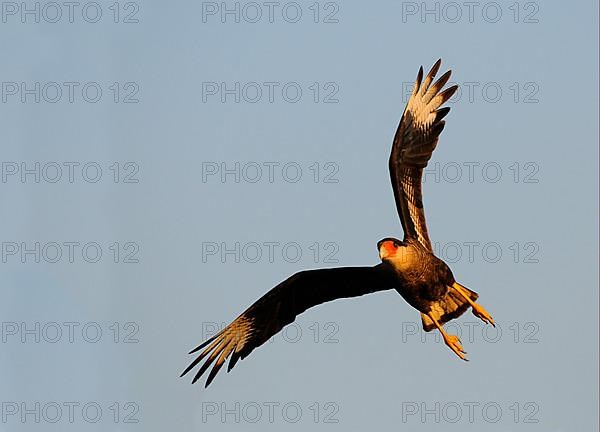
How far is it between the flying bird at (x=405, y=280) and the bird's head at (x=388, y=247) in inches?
0.8

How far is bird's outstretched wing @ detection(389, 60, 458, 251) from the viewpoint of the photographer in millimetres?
10023

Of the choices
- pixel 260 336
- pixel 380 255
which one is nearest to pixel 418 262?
pixel 380 255

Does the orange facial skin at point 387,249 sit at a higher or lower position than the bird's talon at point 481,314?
higher

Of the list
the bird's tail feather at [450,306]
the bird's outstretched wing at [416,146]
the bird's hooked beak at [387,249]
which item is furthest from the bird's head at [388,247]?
the bird's tail feather at [450,306]

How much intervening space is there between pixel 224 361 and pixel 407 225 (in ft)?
7.70

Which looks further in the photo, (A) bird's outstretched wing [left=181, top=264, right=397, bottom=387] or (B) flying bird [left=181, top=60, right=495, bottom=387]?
(A) bird's outstretched wing [left=181, top=264, right=397, bottom=387]

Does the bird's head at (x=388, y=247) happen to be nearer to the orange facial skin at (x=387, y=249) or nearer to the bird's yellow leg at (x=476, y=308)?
the orange facial skin at (x=387, y=249)

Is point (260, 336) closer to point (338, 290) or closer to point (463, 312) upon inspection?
point (338, 290)

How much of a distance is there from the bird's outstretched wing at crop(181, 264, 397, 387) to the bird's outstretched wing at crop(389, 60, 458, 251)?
2.25 ft

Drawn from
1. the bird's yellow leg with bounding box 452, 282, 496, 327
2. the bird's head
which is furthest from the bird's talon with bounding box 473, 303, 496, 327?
the bird's head

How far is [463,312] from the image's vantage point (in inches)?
401

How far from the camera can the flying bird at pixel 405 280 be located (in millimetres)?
9586

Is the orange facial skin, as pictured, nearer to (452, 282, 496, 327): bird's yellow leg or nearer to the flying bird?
the flying bird

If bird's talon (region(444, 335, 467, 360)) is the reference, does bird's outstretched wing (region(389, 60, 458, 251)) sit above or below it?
above
